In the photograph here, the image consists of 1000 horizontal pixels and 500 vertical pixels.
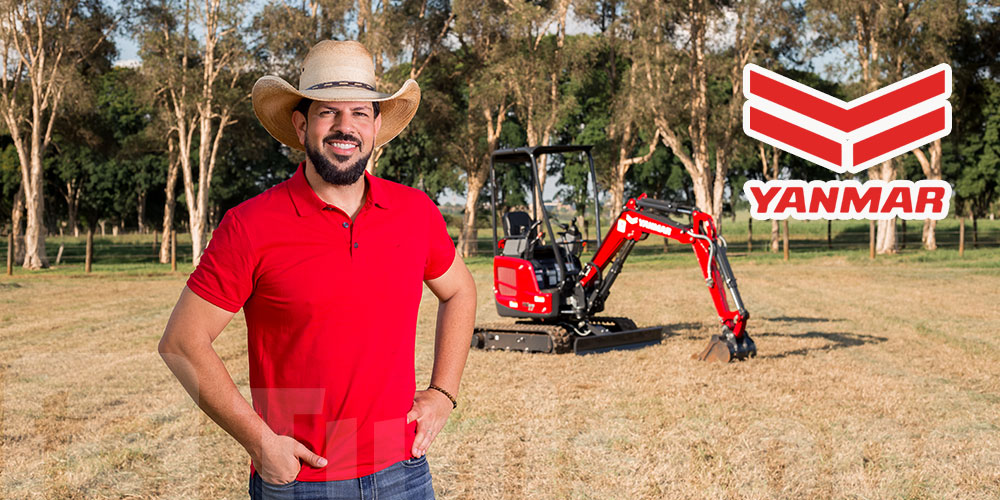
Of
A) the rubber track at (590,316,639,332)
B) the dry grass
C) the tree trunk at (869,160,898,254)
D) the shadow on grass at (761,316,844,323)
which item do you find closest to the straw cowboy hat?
the dry grass

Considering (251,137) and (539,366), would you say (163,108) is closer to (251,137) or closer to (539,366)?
(251,137)

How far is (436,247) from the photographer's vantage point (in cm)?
259

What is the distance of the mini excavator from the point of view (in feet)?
34.9

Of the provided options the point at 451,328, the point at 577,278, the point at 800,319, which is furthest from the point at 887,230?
the point at 451,328

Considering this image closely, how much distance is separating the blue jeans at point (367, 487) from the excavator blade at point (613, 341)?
8.65 metres

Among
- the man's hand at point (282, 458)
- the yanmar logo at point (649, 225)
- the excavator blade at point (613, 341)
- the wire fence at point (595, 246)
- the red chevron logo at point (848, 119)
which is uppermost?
the red chevron logo at point (848, 119)

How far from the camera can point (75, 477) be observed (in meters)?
6.00

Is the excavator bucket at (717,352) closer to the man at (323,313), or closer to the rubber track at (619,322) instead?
the rubber track at (619,322)

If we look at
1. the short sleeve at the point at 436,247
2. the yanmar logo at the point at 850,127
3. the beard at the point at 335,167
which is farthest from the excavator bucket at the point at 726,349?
the yanmar logo at the point at 850,127

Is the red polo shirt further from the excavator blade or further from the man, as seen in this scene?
the excavator blade

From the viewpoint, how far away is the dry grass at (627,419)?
5926 mm

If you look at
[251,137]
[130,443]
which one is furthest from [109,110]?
[130,443]

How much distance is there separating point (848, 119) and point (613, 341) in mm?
18199

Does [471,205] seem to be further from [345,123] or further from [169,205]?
[345,123]
